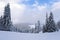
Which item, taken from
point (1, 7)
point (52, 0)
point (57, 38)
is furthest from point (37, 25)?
point (57, 38)

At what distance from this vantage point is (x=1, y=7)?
19.0 metres

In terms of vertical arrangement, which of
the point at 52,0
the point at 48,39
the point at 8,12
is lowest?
the point at 48,39

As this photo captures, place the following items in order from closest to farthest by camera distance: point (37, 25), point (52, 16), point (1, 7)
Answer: point (52, 16) → point (1, 7) → point (37, 25)

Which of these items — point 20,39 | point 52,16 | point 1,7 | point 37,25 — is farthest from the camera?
point 37,25

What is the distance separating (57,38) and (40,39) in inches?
36.2

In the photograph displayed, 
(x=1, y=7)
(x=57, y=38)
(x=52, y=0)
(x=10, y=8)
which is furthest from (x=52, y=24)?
(x=57, y=38)

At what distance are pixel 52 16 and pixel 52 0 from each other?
3.97 m

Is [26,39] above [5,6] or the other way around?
the other way around

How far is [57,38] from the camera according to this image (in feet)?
20.6

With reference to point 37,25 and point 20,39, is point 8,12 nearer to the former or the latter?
point 37,25

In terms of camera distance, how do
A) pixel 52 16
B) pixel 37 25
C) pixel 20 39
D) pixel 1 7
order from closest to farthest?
pixel 20 39 < pixel 52 16 < pixel 1 7 < pixel 37 25

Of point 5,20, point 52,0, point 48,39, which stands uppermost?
point 52,0

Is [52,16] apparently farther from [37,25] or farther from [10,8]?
[37,25]

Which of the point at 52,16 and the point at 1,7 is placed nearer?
the point at 52,16
